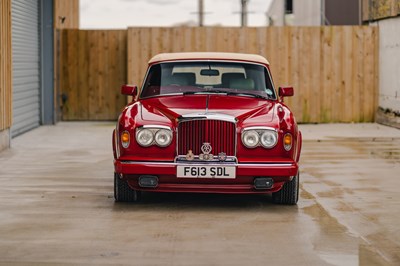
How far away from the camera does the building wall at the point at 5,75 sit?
48.8 ft

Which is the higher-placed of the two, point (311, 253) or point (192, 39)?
point (192, 39)

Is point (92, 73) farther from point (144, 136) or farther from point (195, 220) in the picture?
point (195, 220)

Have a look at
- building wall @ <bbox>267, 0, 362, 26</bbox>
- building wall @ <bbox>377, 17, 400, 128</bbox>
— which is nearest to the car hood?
building wall @ <bbox>377, 17, 400, 128</bbox>

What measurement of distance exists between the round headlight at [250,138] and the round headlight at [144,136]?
2.86 feet

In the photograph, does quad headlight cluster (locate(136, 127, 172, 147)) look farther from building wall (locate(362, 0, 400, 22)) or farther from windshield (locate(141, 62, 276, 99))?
building wall (locate(362, 0, 400, 22))

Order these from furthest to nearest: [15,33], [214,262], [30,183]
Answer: [15,33] → [30,183] → [214,262]

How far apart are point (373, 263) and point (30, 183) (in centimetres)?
539

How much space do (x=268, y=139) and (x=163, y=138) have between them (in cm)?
98

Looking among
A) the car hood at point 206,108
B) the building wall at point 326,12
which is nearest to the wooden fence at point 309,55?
the building wall at point 326,12

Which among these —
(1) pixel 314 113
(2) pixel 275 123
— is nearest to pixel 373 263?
(2) pixel 275 123

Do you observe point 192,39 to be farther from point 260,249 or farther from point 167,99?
point 260,249

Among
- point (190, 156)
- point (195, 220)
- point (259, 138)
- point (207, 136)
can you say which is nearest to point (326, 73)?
point (259, 138)

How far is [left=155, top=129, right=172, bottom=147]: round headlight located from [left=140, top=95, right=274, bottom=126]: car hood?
12 cm

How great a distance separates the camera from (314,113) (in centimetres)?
2086
